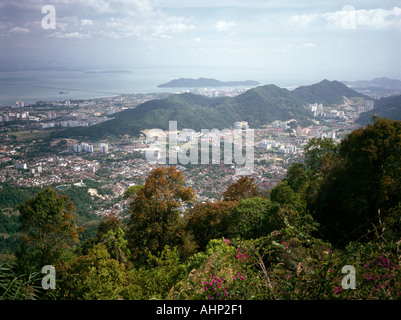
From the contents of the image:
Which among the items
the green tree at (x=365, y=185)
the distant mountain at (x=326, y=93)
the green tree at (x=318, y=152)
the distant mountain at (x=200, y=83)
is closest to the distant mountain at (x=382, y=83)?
the distant mountain at (x=326, y=93)

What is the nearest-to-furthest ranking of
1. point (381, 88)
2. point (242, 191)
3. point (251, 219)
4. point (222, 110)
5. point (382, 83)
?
point (251, 219) < point (242, 191) < point (381, 88) < point (222, 110) < point (382, 83)

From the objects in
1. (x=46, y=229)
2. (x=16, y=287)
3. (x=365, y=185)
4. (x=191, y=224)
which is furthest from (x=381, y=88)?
(x=16, y=287)

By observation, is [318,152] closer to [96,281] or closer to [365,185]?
[365,185]

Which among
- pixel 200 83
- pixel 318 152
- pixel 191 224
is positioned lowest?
pixel 191 224

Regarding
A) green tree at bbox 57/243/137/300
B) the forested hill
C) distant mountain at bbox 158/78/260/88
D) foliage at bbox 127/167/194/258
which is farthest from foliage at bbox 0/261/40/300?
distant mountain at bbox 158/78/260/88

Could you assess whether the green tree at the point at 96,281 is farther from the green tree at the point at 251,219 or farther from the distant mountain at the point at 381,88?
the distant mountain at the point at 381,88

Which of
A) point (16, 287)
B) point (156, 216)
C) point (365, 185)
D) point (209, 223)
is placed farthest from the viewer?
point (209, 223)

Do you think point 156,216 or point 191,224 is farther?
point 191,224
